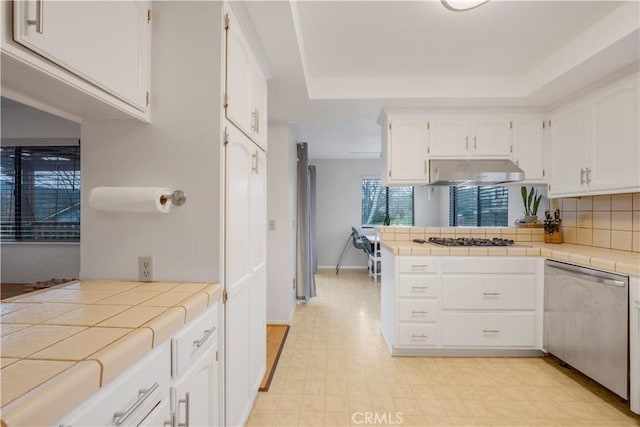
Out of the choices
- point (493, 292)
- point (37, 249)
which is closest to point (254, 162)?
point (37, 249)

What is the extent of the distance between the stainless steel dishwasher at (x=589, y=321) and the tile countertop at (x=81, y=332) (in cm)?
232

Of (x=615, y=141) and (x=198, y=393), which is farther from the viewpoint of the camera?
(x=615, y=141)

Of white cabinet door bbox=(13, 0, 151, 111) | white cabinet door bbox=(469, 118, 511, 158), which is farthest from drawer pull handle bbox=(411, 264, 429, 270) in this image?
white cabinet door bbox=(13, 0, 151, 111)

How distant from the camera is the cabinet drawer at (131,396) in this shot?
636 millimetres

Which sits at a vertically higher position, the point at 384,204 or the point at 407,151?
the point at 407,151

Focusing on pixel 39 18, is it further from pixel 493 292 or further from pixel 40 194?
pixel 493 292

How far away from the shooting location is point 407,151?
9.48 feet

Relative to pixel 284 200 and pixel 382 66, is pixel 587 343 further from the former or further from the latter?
pixel 284 200

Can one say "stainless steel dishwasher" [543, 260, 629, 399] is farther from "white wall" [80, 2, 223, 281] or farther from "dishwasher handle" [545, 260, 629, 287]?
"white wall" [80, 2, 223, 281]

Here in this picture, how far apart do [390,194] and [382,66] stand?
4.09 meters

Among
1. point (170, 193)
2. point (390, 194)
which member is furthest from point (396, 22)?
point (390, 194)

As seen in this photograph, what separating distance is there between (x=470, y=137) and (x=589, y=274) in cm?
148

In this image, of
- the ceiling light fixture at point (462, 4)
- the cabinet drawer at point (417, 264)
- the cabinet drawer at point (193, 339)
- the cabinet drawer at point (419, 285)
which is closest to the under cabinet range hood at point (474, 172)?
the cabinet drawer at point (417, 264)

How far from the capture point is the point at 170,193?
128 cm
